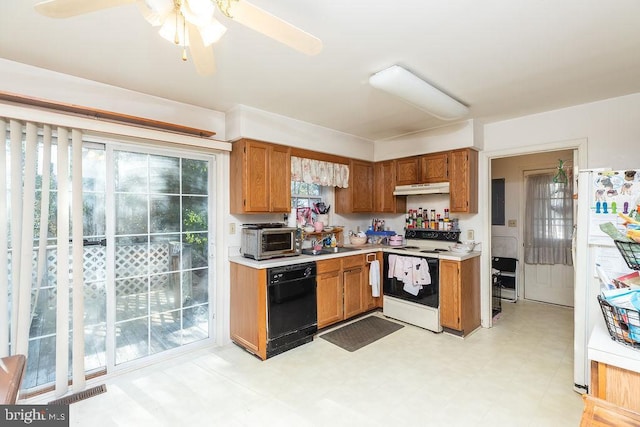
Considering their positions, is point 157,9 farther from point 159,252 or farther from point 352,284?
point 352,284

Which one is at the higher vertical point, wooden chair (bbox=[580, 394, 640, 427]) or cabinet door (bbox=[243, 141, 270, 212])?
cabinet door (bbox=[243, 141, 270, 212])

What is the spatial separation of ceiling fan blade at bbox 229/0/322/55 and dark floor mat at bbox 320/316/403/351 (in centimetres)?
279

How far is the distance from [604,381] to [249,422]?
1.99 m

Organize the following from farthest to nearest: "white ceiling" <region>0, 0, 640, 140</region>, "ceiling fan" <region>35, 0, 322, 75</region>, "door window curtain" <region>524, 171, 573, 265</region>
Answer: "door window curtain" <region>524, 171, 573, 265</region>
"white ceiling" <region>0, 0, 640, 140</region>
"ceiling fan" <region>35, 0, 322, 75</region>

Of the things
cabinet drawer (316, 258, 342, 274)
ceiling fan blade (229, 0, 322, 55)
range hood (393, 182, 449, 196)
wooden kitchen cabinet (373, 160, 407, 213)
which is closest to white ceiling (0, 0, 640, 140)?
ceiling fan blade (229, 0, 322, 55)

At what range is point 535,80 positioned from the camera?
2512 millimetres

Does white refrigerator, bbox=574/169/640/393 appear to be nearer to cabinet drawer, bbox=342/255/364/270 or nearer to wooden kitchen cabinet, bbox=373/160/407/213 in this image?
cabinet drawer, bbox=342/255/364/270

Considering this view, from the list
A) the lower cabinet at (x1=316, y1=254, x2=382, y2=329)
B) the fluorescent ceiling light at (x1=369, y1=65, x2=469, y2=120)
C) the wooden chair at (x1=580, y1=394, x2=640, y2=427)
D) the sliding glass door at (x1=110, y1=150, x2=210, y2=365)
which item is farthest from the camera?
the lower cabinet at (x1=316, y1=254, x2=382, y2=329)

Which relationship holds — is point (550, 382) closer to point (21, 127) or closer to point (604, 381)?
point (604, 381)

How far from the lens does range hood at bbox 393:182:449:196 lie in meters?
3.78

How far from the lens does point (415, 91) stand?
95.7 inches

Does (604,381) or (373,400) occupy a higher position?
(604,381)

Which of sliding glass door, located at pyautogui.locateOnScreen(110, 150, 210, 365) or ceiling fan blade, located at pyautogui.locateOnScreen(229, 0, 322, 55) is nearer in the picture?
ceiling fan blade, located at pyautogui.locateOnScreen(229, 0, 322, 55)

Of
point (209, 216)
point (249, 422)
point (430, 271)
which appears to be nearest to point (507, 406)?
point (430, 271)
